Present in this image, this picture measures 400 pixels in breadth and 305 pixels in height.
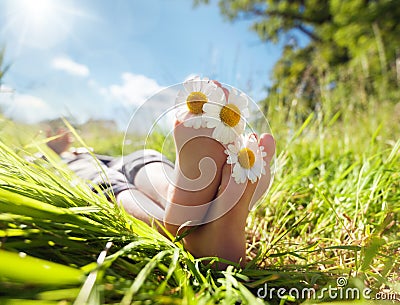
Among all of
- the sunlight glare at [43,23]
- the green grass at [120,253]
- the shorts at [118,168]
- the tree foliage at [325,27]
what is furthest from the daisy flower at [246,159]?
the tree foliage at [325,27]

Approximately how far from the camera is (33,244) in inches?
16.6

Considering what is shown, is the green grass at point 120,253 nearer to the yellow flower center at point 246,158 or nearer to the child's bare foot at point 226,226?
the child's bare foot at point 226,226

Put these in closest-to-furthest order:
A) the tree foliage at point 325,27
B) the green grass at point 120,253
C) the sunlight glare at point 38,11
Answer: the green grass at point 120,253 < the sunlight glare at point 38,11 < the tree foliage at point 325,27

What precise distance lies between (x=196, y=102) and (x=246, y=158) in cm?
14

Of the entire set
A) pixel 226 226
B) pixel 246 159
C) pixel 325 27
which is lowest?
pixel 226 226

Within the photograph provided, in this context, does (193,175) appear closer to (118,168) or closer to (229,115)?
(229,115)

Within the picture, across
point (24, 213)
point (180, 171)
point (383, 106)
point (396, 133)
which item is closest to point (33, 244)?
point (24, 213)

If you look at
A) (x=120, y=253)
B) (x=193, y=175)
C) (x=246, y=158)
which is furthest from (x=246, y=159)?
(x=120, y=253)

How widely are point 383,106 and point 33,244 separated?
2395mm

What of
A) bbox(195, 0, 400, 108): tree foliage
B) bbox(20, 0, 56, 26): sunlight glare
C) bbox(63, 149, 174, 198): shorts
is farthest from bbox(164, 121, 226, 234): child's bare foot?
bbox(195, 0, 400, 108): tree foliage

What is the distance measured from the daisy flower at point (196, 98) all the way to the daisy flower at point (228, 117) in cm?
1

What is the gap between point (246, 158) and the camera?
664 mm

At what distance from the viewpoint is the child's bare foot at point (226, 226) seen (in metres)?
0.64

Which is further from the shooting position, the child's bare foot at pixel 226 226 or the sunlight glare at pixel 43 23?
the sunlight glare at pixel 43 23
